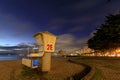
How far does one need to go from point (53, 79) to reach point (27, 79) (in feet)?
6.09

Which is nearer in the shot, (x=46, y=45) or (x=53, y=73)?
(x=53, y=73)

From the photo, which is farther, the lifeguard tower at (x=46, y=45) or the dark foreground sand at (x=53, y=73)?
the lifeguard tower at (x=46, y=45)

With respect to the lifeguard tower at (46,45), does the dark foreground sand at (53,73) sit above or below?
below

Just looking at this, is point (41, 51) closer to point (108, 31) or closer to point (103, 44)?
point (108, 31)

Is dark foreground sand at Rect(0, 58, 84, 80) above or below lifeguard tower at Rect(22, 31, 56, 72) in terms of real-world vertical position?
below

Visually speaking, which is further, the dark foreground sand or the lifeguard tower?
the lifeguard tower

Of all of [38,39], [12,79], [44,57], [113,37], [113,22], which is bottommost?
[12,79]

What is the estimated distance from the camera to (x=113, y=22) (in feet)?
151

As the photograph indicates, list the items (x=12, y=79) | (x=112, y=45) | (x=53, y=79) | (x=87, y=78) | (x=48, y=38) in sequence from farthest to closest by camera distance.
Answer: (x=112, y=45) → (x=48, y=38) → (x=12, y=79) → (x=53, y=79) → (x=87, y=78)

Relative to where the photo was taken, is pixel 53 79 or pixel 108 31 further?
pixel 108 31

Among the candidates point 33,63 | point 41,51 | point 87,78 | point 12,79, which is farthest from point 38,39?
point 87,78

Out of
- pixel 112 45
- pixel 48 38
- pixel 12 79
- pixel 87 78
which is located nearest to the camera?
pixel 87 78

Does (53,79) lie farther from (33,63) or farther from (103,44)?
(103,44)

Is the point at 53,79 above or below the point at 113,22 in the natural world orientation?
below
